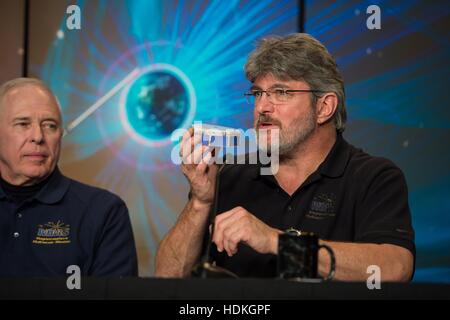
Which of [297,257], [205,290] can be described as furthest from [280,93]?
[205,290]

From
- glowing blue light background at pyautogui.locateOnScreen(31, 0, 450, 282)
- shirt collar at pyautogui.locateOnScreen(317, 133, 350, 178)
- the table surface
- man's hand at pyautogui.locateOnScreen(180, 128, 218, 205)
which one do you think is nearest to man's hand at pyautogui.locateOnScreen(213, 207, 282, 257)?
man's hand at pyautogui.locateOnScreen(180, 128, 218, 205)

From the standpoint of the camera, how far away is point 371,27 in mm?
3502

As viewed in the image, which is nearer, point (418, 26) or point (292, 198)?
point (292, 198)

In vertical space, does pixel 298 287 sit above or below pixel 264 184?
below

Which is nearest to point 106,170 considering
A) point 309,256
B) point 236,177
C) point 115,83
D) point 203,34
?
point 115,83

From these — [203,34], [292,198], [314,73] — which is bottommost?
[292,198]

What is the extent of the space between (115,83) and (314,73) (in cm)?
154

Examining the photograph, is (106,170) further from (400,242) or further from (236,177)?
(400,242)

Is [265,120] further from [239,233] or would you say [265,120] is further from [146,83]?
[146,83]

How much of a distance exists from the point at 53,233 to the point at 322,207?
84 centimetres

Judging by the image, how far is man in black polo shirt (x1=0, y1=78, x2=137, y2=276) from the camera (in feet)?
7.30

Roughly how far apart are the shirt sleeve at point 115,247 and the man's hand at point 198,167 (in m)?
0.29

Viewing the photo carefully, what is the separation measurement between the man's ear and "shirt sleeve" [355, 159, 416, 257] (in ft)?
0.88

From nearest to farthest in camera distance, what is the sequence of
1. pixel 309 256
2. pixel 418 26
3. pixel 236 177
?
pixel 309 256
pixel 236 177
pixel 418 26
